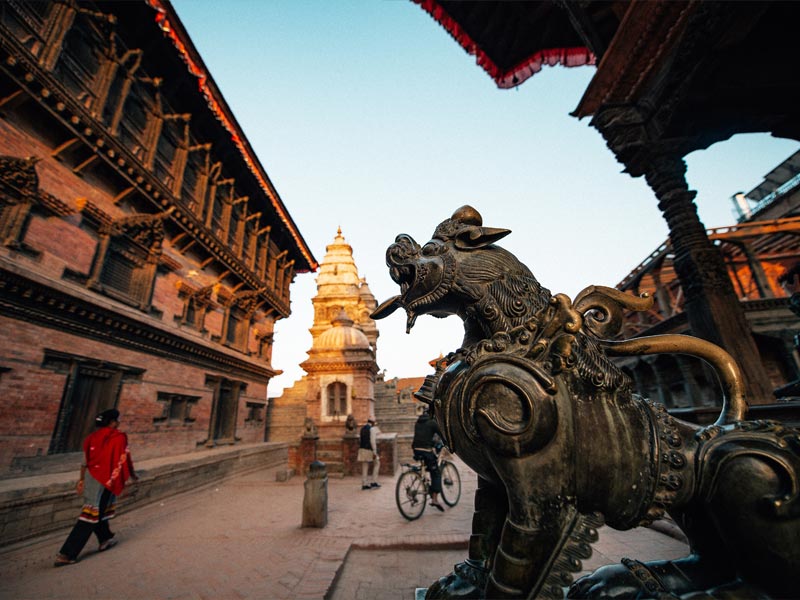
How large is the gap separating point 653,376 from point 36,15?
84.5ft

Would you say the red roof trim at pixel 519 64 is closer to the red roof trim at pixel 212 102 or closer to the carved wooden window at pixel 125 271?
the red roof trim at pixel 212 102

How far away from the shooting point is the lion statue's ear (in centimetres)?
139

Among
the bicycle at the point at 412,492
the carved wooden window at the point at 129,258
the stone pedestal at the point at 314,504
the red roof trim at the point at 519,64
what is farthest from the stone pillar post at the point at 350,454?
the red roof trim at the point at 519,64

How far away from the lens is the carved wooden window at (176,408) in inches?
388

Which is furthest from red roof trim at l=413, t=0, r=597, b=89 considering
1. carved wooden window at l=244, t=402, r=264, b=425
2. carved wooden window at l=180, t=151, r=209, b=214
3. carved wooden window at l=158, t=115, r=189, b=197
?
carved wooden window at l=244, t=402, r=264, b=425

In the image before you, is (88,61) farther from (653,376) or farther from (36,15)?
(653,376)

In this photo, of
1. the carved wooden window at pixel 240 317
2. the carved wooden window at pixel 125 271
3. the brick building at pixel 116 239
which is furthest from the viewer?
the carved wooden window at pixel 240 317

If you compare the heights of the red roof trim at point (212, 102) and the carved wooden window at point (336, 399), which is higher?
the red roof trim at point (212, 102)

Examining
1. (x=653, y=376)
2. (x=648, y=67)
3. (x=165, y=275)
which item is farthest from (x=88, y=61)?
(x=653, y=376)

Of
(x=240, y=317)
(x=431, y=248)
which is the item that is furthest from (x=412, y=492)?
(x=240, y=317)

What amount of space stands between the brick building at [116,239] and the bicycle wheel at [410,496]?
270 inches

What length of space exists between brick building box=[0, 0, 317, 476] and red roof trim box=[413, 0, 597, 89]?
764 cm

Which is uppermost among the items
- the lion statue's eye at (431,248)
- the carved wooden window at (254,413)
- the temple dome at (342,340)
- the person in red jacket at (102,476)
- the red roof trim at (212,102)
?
the red roof trim at (212,102)

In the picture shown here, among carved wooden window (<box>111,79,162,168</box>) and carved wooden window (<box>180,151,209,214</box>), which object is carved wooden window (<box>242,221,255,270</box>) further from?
carved wooden window (<box>111,79,162,168</box>)
